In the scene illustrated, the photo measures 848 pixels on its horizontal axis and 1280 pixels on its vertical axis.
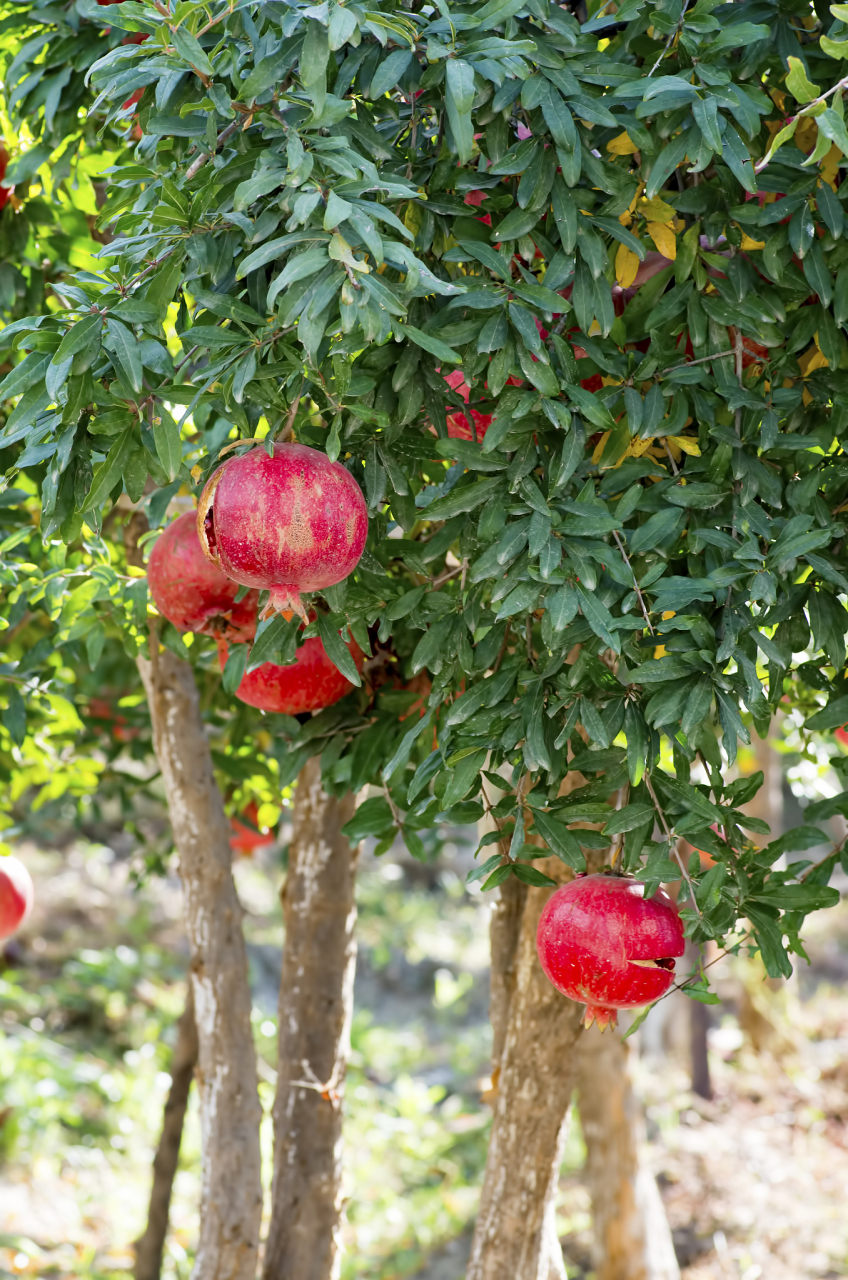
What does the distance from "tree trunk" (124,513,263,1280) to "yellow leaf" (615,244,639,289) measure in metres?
1.36

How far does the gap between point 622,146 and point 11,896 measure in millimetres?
1849

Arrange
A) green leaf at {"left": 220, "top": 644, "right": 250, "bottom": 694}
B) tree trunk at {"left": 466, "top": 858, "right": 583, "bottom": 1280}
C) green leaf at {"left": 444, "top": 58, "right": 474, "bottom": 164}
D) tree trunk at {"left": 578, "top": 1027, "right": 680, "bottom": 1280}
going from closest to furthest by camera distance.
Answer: green leaf at {"left": 444, "top": 58, "right": 474, "bottom": 164} → green leaf at {"left": 220, "top": 644, "right": 250, "bottom": 694} → tree trunk at {"left": 466, "top": 858, "right": 583, "bottom": 1280} → tree trunk at {"left": 578, "top": 1027, "right": 680, "bottom": 1280}

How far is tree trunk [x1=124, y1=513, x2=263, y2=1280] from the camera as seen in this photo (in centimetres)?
239

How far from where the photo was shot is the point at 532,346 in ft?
3.74

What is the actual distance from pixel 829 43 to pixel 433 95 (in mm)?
390

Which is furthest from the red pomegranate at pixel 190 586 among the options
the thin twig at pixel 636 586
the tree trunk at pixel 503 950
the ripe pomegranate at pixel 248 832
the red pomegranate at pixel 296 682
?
the ripe pomegranate at pixel 248 832

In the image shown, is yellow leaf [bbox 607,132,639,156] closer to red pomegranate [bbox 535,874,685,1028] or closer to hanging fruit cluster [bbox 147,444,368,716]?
hanging fruit cluster [bbox 147,444,368,716]

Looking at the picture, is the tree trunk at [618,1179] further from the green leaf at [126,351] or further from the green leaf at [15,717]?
the green leaf at [126,351]

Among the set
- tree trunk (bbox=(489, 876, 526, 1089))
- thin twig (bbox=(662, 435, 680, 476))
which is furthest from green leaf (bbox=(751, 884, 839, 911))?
tree trunk (bbox=(489, 876, 526, 1089))

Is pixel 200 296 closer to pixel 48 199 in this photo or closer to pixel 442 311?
pixel 442 311

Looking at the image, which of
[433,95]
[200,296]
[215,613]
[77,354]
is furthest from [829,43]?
[215,613]

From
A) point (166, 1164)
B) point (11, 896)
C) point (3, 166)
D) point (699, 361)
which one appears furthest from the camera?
point (166, 1164)

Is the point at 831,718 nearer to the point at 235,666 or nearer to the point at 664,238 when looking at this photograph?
the point at 664,238

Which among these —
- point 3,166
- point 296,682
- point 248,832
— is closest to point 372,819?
point 296,682
